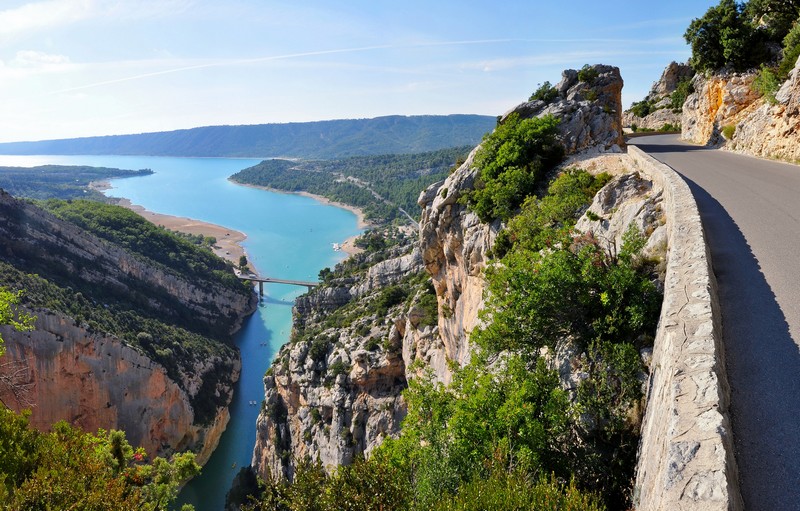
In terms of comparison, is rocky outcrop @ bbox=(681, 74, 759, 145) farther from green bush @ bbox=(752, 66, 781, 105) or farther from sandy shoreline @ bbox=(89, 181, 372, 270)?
sandy shoreline @ bbox=(89, 181, 372, 270)

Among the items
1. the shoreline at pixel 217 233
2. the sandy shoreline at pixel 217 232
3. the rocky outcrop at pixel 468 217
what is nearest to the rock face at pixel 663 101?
the rocky outcrop at pixel 468 217

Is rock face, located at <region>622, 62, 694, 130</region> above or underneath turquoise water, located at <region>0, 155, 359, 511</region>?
above

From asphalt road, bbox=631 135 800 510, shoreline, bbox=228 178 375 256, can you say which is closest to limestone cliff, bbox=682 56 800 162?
asphalt road, bbox=631 135 800 510

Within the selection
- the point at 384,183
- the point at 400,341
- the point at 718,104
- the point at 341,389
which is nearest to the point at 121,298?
the point at 341,389

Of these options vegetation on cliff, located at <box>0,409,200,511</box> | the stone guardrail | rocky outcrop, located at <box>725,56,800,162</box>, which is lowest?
vegetation on cliff, located at <box>0,409,200,511</box>

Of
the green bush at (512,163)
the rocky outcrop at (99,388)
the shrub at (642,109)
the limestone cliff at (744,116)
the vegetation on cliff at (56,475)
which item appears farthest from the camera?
the shrub at (642,109)

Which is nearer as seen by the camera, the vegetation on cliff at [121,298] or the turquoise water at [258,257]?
the vegetation on cliff at [121,298]

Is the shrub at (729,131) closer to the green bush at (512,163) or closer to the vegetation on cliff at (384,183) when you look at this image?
the green bush at (512,163)
